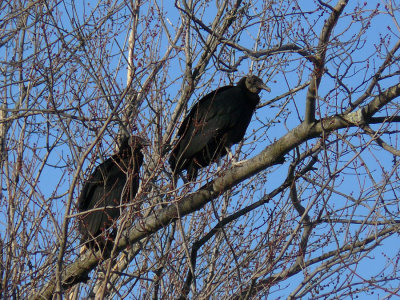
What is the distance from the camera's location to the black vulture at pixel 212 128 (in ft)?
18.3

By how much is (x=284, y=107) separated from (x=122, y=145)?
1.93 m

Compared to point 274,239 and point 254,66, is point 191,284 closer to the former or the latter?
point 274,239

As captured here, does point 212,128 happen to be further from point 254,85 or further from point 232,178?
point 232,178

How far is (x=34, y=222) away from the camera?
4996mm

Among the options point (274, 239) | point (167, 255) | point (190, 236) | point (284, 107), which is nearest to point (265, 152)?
point (274, 239)

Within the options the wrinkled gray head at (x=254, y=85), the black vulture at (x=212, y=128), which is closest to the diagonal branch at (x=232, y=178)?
the black vulture at (x=212, y=128)

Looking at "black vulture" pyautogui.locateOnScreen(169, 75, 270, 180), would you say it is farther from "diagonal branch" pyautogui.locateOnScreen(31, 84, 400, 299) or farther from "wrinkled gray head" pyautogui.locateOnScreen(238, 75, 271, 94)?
"diagonal branch" pyautogui.locateOnScreen(31, 84, 400, 299)

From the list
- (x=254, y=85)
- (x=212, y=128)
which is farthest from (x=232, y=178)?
(x=254, y=85)

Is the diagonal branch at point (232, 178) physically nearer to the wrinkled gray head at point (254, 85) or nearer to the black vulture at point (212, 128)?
the black vulture at point (212, 128)

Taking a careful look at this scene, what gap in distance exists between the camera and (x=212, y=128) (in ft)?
18.6

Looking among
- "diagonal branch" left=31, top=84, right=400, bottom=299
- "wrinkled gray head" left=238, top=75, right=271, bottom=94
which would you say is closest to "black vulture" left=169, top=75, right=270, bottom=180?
"wrinkled gray head" left=238, top=75, right=271, bottom=94

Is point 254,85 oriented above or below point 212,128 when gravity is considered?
above

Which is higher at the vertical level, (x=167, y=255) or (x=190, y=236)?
(x=190, y=236)

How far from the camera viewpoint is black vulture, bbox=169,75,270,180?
557cm
